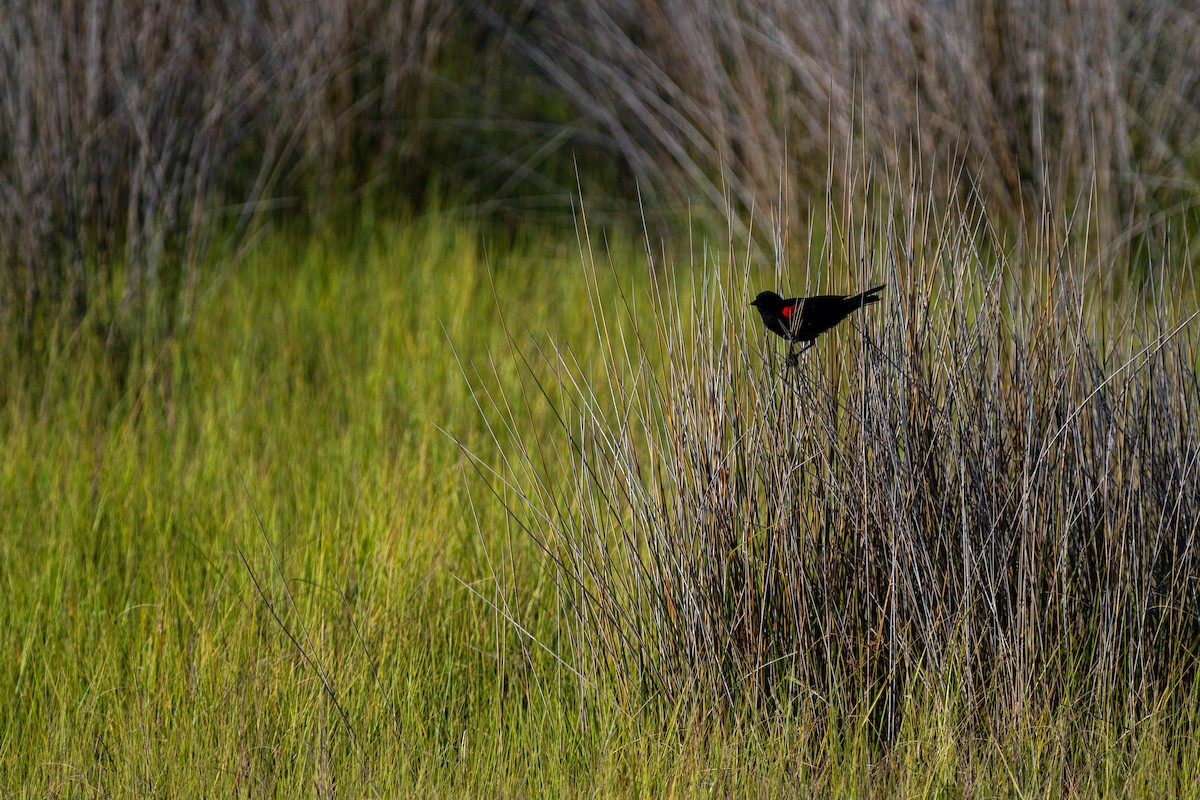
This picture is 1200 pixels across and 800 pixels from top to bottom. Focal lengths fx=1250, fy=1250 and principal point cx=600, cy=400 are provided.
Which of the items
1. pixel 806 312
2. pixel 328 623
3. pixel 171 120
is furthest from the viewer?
pixel 171 120

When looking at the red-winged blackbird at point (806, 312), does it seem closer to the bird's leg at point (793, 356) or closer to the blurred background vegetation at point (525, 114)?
the bird's leg at point (793, 356)

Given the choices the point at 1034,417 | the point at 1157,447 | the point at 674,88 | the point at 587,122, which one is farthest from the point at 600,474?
the point at 587,122

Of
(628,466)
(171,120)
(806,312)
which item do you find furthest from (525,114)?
(806,312)

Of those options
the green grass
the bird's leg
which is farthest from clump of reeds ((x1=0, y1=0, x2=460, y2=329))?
the bird's leg

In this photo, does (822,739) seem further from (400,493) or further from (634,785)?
(400,493)

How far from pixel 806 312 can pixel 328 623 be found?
114cm

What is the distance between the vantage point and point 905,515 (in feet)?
6.37

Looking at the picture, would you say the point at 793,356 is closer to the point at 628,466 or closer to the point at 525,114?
the point at 628,466

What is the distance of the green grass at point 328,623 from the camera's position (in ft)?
6.29

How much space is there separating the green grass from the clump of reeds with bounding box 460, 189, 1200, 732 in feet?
0.23

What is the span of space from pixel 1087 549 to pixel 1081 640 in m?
0.15

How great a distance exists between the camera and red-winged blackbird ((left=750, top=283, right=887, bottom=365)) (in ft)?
6.04

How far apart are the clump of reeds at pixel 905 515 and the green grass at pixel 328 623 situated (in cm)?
7

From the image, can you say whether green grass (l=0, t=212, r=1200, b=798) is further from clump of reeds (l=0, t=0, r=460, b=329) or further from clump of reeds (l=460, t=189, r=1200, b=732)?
clump of reeds (l=0, t=0, r=460, b=329)
